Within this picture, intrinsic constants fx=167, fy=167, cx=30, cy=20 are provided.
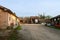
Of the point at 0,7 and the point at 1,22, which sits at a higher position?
the point at 0,7

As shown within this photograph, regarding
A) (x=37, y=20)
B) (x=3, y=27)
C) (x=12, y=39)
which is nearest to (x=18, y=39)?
(x=12, y=39)

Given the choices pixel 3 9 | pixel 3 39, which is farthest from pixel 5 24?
pixel 3 39

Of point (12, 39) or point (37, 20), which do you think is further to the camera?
point (37, 20)

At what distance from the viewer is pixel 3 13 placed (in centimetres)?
2798

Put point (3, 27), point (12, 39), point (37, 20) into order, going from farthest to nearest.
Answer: point (37, 20) → point (3, 27) → point (12, 39)

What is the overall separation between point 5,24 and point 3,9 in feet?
8.50

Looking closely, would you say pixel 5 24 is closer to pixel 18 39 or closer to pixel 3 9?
pixel 3 9

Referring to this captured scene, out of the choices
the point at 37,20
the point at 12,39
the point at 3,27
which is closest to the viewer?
the point at 12,39

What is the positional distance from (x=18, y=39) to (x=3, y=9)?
46.1ft

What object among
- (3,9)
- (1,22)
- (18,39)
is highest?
(3,9)

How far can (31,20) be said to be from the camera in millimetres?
71875

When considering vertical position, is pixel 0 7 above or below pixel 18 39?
above

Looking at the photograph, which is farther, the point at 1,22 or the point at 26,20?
the point at 26,20

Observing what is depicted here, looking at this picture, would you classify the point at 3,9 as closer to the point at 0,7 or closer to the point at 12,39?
the point at 0,7
